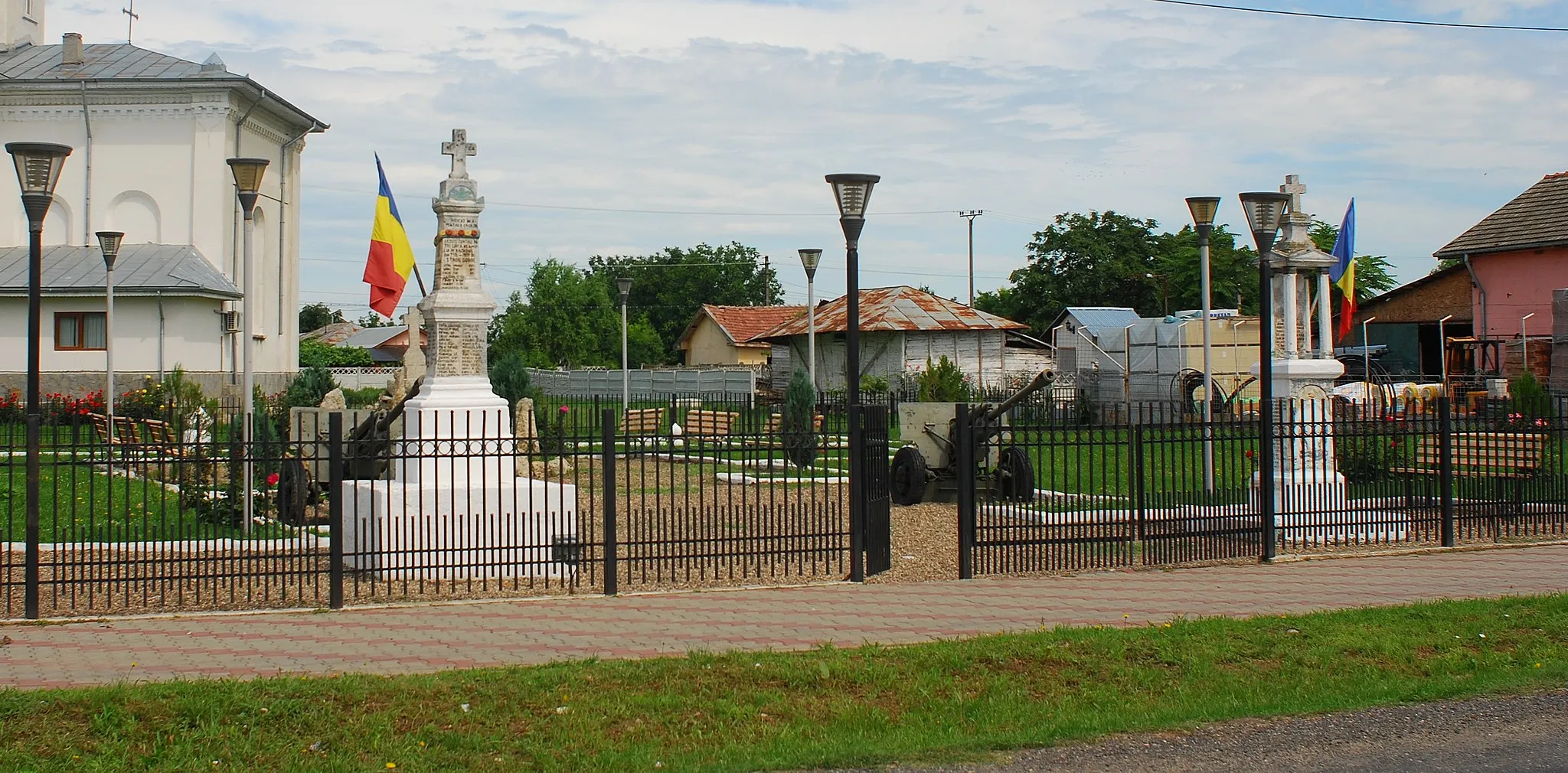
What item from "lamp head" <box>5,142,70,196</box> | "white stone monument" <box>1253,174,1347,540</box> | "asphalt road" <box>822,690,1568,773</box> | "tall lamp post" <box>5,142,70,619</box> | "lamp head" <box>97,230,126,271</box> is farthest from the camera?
"lamp head" <box>97,230,126,271</box>

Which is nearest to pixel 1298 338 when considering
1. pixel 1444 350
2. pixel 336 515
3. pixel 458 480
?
pixel 458 480

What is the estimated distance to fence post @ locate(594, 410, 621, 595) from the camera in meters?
10.1

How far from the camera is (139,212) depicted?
34656 mm

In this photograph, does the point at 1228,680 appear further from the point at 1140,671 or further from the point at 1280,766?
the point at 1280,766

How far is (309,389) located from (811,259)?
11400 millimetres

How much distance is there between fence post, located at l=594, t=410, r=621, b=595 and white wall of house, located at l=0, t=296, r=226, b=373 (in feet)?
83.8

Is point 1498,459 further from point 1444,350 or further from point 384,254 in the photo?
point 1444,350

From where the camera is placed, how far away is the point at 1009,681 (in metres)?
7.22

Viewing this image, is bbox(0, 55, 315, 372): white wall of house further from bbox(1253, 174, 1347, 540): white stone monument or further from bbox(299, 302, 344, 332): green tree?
bbox(299, 302, 344, 332): green tree

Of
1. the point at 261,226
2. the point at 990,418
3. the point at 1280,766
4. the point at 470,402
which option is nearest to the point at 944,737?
the point at 1280,766

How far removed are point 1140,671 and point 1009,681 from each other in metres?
0.80

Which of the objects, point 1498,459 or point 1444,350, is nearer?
point 1498,459

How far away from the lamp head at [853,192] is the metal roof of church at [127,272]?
25306 millimetres

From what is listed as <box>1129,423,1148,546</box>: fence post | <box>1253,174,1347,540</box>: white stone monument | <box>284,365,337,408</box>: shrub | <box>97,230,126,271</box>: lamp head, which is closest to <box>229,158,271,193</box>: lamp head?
<box>1129,423,1148,546</box>: fence post
